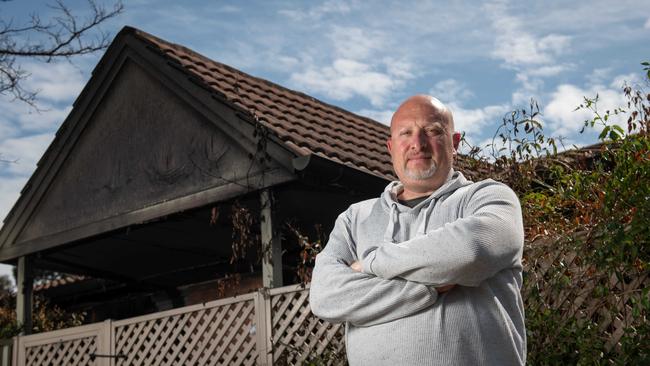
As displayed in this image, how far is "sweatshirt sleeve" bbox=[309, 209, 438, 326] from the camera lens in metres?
2.96

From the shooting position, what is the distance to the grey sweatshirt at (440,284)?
2871 mm

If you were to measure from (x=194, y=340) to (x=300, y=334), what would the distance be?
166 cm

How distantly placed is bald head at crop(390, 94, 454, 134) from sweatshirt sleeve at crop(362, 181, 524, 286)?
1.16 ft

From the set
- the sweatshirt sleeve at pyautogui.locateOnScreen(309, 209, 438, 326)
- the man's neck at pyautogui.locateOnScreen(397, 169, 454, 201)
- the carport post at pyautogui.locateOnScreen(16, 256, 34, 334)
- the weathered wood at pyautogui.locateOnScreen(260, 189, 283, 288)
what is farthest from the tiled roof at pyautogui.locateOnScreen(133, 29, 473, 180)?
the man's neck at pyautogui.locateOnScreen(397, 169, 454, 201)

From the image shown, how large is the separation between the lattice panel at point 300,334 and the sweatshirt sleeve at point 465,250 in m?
4.09

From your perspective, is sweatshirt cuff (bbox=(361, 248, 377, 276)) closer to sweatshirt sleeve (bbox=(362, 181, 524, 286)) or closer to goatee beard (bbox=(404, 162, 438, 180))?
sweatshirt sleeve (bbox=(362, 181, 524, 286))

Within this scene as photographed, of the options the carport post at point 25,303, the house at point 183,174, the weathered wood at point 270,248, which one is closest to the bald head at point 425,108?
the house at point 183,174

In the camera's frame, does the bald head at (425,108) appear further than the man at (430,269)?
Yes

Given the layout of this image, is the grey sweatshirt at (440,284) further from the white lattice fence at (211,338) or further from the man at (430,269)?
the white lattice fence at (211,338)

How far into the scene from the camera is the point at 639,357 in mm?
5285

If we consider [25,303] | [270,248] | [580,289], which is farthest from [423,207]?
[25,303]

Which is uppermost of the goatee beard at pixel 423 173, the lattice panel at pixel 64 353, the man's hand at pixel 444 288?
the lattice panel at pixel 64 353

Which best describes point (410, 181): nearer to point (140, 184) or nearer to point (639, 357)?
point (639, 357)

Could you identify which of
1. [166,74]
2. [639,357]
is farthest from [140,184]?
[639,357]
